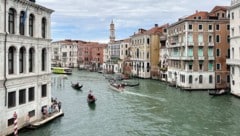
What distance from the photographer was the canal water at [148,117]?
1617cm

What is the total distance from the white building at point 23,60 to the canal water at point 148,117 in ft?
4.06

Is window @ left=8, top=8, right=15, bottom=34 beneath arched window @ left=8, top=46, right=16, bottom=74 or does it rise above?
above

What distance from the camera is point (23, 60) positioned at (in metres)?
15.3

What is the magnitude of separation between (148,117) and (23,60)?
27.0ft

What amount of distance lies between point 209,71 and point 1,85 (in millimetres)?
25179

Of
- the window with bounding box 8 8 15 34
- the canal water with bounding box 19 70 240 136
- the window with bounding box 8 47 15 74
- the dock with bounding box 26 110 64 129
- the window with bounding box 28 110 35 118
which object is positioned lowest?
the canal water with bounding box 19 70 240 136

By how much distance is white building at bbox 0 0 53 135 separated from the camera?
1353 centimetres

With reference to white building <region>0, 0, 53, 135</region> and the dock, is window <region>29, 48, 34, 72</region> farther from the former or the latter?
the dock

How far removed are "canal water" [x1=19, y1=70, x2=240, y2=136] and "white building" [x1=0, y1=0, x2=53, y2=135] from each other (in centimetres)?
124

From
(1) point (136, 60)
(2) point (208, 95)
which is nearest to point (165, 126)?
(2) point (208, 95)

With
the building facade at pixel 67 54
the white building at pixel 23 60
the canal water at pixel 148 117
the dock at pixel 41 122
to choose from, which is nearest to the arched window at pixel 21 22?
the white building at pixel 23 60

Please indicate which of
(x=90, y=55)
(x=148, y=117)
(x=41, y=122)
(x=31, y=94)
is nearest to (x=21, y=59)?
(x=31, y=94)

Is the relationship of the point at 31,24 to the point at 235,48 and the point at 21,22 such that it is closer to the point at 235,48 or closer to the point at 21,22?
the point at 21,22

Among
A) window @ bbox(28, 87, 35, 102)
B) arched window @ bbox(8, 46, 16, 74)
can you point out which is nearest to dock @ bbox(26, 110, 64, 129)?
window @ bbox(28, 87, 35, 102)
